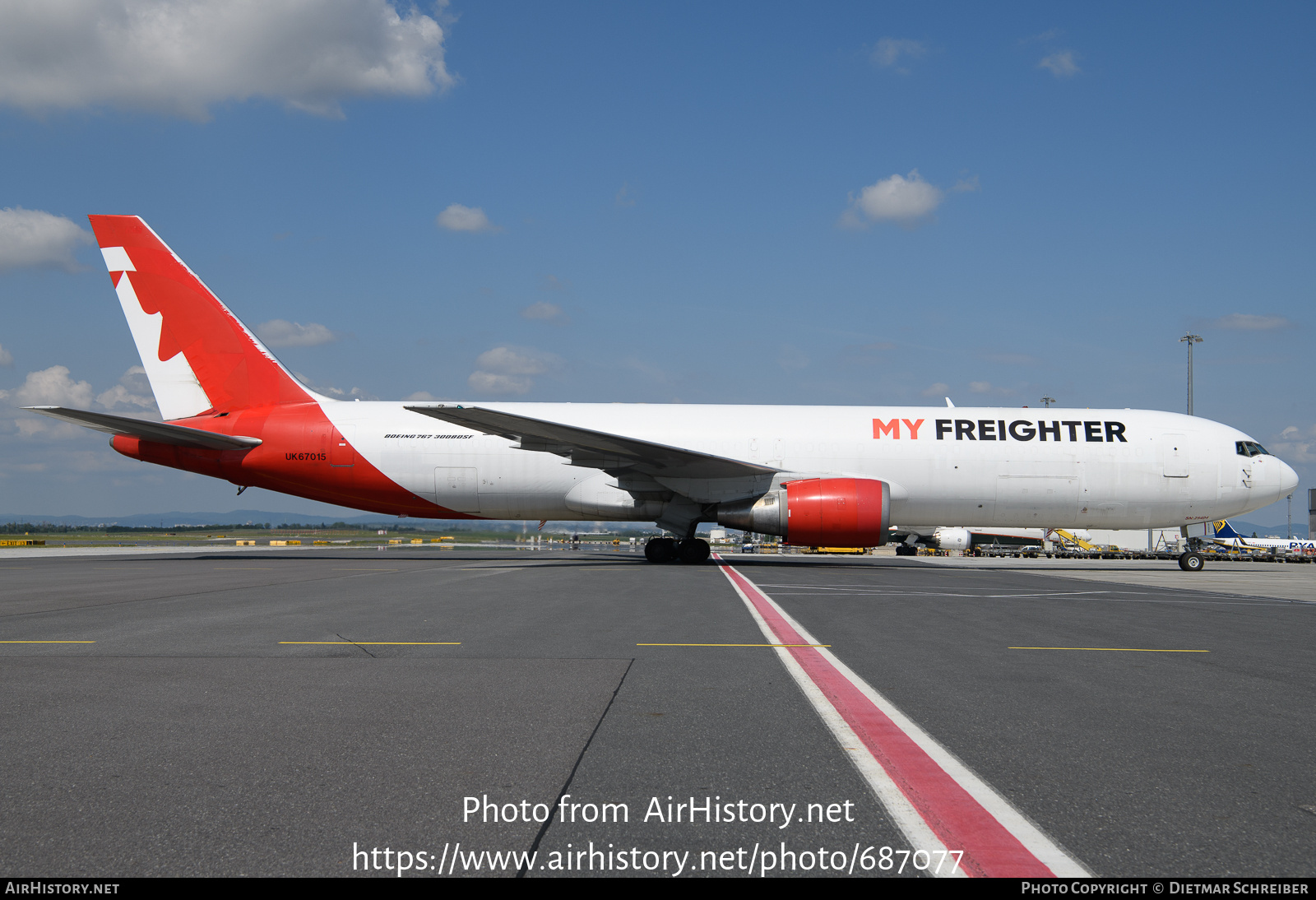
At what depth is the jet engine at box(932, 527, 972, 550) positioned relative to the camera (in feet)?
157

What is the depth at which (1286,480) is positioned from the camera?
2286 cm

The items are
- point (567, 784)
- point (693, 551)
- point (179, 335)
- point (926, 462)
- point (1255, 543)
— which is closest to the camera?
point (567, 784)

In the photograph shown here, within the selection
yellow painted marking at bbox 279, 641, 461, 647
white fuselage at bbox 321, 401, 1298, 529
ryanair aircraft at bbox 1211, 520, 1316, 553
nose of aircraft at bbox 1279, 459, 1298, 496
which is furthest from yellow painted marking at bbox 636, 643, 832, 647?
ryanair aircraft at bbox 1211, 520, 1316, 553

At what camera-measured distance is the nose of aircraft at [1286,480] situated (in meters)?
22.8

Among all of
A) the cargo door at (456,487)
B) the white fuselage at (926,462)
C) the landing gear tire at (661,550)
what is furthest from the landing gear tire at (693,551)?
the cargo door at (456,487)

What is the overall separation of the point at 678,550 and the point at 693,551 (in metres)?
0.43

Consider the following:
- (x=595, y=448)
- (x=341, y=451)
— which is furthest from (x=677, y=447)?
(x=341, y=451)

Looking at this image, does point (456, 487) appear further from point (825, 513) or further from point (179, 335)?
point (825, 513)

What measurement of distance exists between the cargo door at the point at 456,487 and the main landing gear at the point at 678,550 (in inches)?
194

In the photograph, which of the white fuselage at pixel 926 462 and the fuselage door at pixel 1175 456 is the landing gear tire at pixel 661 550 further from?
the fuselage door at pixel 1175 456

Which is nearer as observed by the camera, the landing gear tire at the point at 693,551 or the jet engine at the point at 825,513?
the jet engine at the point at 825,513

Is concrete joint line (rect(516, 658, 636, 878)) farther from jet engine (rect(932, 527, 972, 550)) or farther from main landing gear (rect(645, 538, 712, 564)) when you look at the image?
jet engine (rect(932, 527, 972, 550))

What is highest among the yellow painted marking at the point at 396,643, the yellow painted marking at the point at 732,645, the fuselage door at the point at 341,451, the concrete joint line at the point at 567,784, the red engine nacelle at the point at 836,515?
the fuselage door at the point at 341,451

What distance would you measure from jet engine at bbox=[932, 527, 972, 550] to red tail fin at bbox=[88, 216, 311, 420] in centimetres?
3760
